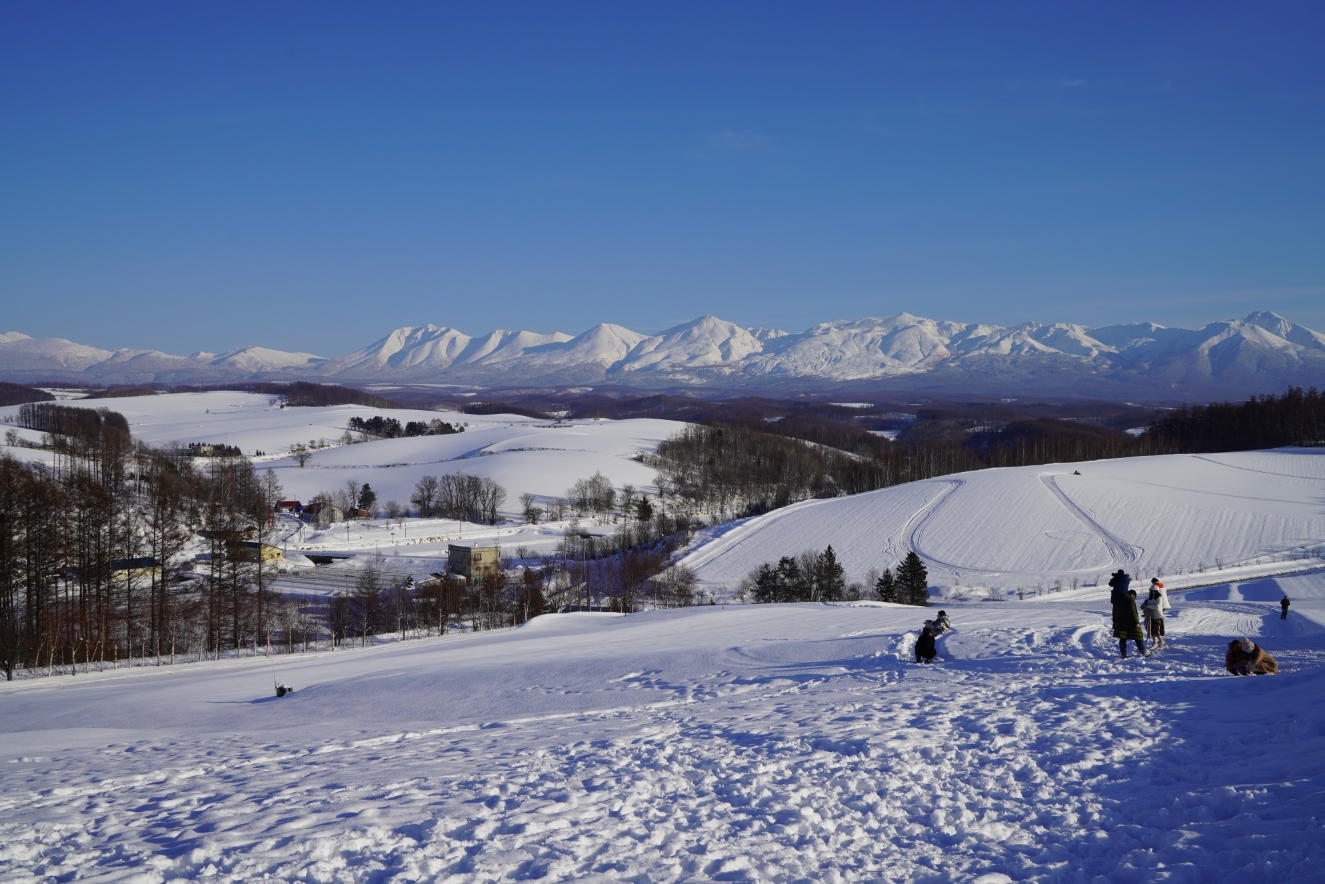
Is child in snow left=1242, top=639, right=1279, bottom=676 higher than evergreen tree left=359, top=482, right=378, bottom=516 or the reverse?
higher

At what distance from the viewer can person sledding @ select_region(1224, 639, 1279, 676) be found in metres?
11.8

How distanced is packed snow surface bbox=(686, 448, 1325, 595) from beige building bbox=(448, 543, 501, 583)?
48.1 ft

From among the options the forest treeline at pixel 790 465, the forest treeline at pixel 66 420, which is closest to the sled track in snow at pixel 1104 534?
the forest treeline at pixel 790 465

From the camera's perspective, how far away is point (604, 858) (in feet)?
19.8

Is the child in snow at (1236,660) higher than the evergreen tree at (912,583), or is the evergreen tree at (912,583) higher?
the child in snow at (1236,660)

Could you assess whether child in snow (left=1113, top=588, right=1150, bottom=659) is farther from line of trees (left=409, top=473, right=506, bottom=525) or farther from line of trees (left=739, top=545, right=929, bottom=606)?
line of trees (left=409, top=473, right=506, bottom=525)

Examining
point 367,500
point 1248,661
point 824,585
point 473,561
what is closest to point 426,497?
point 367,500

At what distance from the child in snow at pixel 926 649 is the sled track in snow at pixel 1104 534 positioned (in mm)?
41273

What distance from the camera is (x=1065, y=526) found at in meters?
57.1

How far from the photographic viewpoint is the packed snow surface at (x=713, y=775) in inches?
232

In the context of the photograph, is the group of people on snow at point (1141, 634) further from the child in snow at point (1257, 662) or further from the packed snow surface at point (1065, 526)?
the packed snow surface at point (1065, 526)

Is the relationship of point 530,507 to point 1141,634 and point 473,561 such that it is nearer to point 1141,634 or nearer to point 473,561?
point 473,561

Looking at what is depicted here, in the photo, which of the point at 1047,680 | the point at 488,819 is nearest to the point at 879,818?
the point at 488,819

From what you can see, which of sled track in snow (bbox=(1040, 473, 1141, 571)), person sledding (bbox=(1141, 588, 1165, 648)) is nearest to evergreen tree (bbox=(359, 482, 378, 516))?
sled track in snow (bbox=(1040, 473, 1141, 571))
